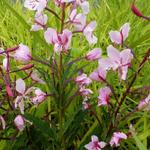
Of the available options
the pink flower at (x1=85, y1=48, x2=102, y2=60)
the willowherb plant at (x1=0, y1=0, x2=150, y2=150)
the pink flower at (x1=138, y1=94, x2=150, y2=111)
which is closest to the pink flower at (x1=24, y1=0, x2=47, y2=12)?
the willowherb plant at (x1=0, y1=0, x2=150, y2=150)

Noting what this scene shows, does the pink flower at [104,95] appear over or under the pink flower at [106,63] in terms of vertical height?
under

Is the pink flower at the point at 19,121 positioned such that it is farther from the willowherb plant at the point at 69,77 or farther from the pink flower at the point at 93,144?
the pink flower at the point at 93,144

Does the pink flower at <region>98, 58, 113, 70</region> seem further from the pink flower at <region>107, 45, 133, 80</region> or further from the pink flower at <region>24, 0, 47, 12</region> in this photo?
the pink flower at <region>24, 0, 47, 12</region>

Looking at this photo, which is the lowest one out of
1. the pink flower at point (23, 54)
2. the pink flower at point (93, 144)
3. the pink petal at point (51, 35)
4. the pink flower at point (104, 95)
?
the pink flower at point (93, 144)

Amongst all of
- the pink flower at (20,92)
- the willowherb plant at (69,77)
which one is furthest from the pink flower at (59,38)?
the pink flower at (20,92)

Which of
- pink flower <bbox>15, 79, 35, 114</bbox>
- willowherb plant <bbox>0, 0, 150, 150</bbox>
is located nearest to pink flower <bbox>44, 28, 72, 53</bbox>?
willowherb plant <bbox>0, 0, 150, 150</bbox>

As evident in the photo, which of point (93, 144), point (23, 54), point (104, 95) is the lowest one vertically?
point (93, 144)

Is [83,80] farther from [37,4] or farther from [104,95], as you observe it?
[37,4]

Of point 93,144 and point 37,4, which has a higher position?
point 37,4

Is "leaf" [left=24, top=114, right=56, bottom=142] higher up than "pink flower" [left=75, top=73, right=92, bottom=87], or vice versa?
"pink flower" [left=75, top=73, right=92, bottom=87]

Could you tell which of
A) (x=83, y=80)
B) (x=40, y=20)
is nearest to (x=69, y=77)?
(x=83, y=80)

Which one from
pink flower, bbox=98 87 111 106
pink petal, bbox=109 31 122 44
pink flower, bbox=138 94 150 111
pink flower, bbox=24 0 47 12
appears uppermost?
pink flower, bbox=24 0 47 12

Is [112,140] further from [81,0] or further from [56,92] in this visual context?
[81,0]
